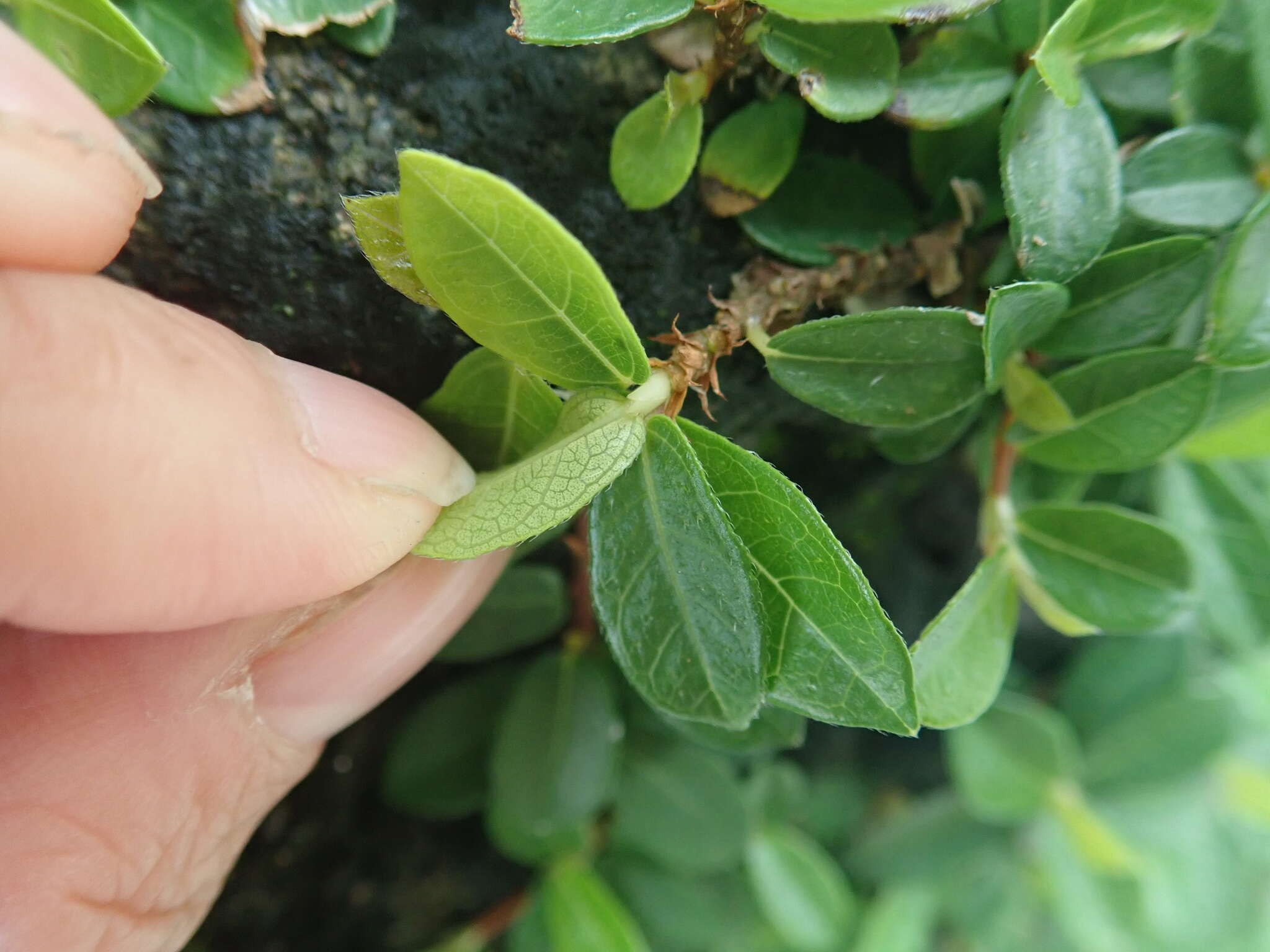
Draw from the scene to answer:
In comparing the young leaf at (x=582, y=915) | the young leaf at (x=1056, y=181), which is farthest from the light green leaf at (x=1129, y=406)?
the young leaf at (x=582, y=915)

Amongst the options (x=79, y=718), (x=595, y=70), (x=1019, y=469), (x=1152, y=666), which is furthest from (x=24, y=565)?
(x=1152, y=666)

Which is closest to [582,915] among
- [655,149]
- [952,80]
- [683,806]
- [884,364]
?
[683,806]

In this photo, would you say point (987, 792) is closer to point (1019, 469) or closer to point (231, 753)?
point (1019, 469)

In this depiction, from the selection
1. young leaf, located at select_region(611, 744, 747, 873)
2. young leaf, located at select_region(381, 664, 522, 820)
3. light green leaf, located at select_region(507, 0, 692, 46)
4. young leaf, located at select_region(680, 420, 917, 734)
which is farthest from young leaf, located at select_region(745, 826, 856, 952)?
light green leaf, located at select_region(507, 0, 692, 46)

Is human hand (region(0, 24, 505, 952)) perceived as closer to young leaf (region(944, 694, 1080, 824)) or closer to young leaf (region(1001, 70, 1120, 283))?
young leaf (region(1001, 70, 1120, 283))

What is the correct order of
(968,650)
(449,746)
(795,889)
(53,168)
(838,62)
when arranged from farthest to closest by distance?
(795,889) < (449,746) < (968,650) < (838,62) < (53,168)

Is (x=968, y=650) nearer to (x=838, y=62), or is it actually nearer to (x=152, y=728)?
(x=838, y=62)

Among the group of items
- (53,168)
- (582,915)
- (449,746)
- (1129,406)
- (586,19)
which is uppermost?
(53,168)
